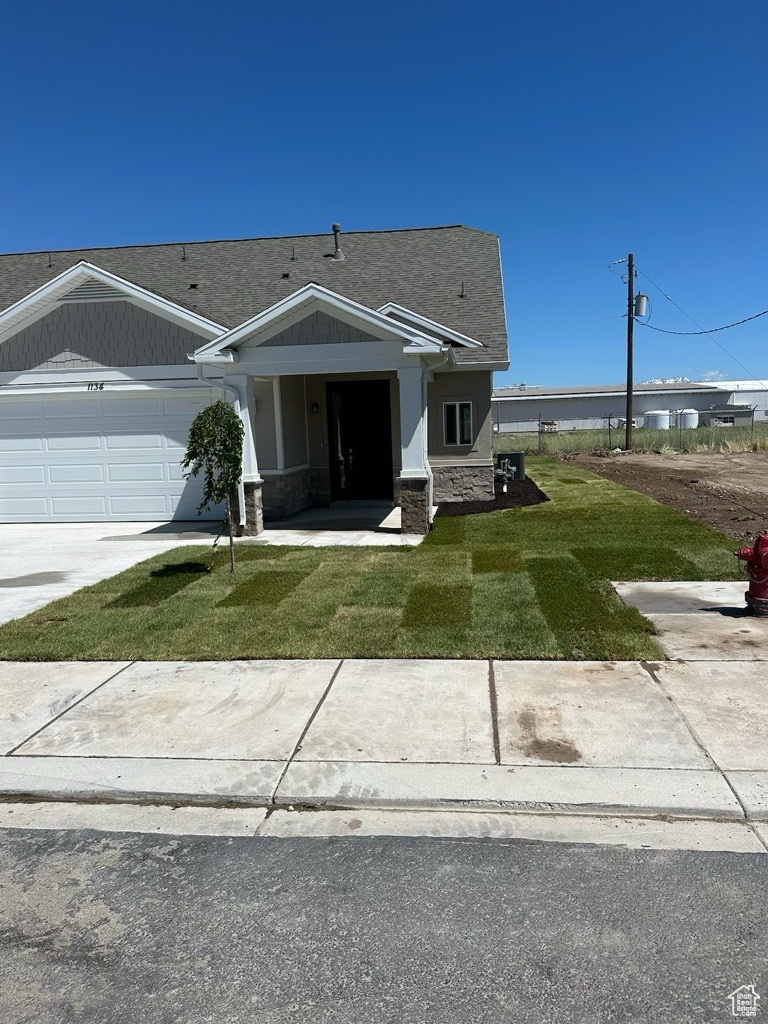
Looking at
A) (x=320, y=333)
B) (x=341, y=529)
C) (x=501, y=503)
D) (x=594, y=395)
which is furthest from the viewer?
(x=594, y=395)

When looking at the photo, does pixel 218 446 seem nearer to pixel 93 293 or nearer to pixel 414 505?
pixel 414 505

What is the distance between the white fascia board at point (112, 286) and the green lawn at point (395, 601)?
466 centimetres

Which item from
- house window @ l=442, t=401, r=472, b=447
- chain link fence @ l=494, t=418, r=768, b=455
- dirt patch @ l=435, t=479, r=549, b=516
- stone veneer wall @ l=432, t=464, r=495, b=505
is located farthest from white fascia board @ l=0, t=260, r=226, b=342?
chain link fence @ l=494, t=418, r=768, b=455

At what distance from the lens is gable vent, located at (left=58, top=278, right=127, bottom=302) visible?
1395cm

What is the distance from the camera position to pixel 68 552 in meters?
11.8

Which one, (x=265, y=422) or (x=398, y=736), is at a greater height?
(x=265, y=422)

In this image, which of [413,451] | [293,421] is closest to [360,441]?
[293,421]

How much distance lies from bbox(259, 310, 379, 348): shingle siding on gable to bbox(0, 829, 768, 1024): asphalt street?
9.76 m

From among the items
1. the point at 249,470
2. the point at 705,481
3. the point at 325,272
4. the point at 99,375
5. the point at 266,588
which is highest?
the point at 325,272

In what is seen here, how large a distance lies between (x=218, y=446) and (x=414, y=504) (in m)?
4.38

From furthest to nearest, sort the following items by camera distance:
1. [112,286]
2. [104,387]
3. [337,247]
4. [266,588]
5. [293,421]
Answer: [337,247], [293,421], [104,387], [112,286], [266,588]

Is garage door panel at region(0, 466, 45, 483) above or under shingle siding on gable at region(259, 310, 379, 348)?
under

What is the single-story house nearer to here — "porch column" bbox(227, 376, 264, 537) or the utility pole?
"porch column" bbox(227, 376, 264, 537)

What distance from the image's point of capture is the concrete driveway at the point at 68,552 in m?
9.27
